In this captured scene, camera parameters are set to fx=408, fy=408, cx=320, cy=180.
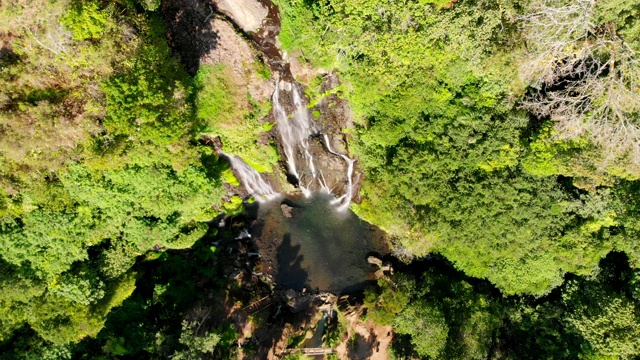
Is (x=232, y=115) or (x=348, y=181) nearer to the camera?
(x=232, y=115)

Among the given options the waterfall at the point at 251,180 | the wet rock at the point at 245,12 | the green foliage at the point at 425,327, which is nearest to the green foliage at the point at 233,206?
the waterfall at the point at 251,180

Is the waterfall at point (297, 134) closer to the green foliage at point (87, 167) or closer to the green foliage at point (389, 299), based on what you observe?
the green foliage at point (87, 167)

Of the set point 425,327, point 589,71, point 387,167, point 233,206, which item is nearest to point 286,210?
point 233,206

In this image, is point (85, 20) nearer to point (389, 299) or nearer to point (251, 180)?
point (251, 180)

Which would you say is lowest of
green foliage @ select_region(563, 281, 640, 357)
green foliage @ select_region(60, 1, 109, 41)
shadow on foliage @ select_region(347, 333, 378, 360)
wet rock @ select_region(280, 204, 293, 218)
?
shadow on foliage @ select_region(347, 333, 378, 360)

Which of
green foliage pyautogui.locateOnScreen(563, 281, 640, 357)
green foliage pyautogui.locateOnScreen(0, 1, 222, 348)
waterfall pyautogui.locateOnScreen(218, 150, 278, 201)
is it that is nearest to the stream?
waterfall pyautogui.locateOnScreen(218, 150, 278, 201)

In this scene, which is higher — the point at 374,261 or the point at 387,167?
the point at 387,167

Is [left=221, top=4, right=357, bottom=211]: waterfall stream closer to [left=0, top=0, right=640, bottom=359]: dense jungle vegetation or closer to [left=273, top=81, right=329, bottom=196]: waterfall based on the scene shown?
[left=273, top=81, right=329, bottom=196]: waterfall
